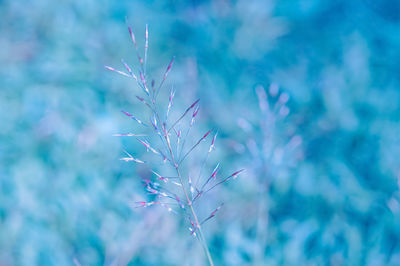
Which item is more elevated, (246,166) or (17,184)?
(246,166)

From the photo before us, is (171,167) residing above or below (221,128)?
below

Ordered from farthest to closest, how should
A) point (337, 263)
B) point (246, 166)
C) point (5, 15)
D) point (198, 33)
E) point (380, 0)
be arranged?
point (5, 15) → point (198, 33) → point (380, 0) → point (246, 166) → point (337, 263)

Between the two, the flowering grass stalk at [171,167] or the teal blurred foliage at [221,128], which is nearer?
the flowering grass stalk at [171,167]

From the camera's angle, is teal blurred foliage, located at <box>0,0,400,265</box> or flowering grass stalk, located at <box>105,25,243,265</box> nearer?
flowering grass stalk, located at <box>105,25,243,265</box>

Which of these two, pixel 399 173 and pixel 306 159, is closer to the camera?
pixel 399 173

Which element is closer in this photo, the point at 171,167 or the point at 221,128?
the point at 171,167

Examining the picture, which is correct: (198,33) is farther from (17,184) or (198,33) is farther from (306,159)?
(17,184)

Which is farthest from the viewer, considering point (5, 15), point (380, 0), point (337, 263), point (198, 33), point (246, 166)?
point (5, 15)

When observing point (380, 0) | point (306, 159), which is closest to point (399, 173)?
point (306, 159)
